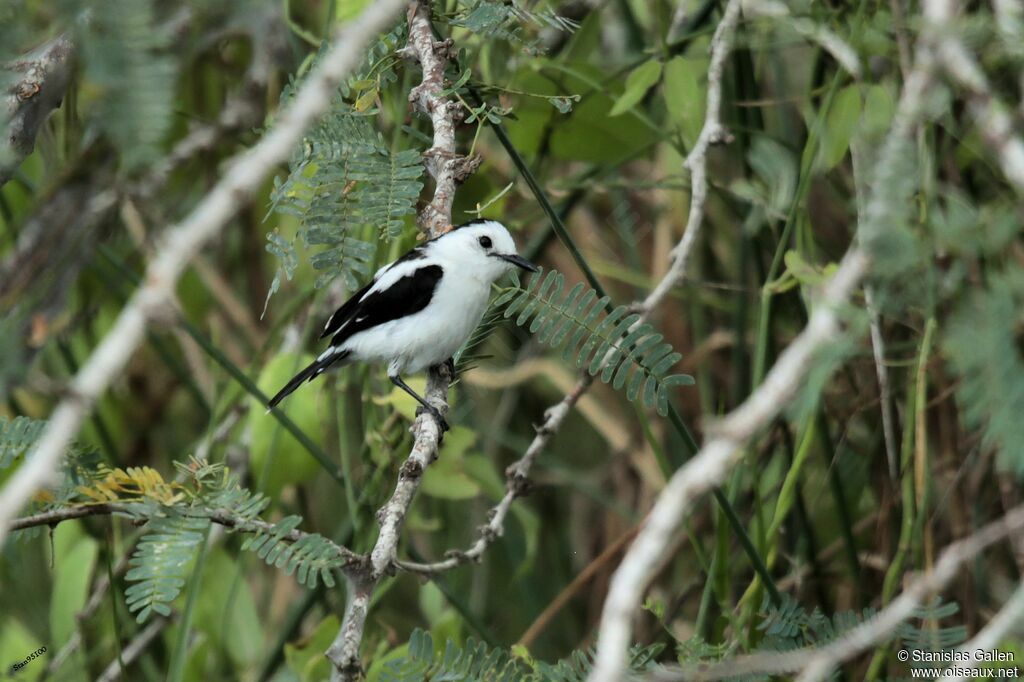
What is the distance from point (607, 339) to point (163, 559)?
3.06ft

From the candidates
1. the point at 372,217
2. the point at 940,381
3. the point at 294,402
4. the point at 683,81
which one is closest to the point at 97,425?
the point at 294,402

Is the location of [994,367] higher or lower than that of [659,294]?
higher

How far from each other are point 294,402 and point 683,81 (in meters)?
1.49

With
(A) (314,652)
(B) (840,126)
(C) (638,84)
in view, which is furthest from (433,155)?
(A) (314,652)

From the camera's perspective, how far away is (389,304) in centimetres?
344

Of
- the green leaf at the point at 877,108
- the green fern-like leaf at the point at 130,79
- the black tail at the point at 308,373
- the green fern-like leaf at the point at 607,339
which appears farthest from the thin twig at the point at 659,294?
the green fern-like leaf at the point at 130,79

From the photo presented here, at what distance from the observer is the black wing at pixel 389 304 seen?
3.40 metres

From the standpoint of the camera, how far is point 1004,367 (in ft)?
4.49

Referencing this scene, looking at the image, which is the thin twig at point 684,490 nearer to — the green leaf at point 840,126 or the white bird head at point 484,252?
the green leaf at point 840,126

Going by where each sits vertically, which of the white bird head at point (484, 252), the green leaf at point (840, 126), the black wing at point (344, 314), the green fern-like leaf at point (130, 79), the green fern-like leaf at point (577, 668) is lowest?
the green fern-like leaf at point (577, 668)

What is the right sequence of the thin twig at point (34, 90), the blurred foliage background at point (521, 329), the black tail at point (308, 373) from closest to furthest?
the blurred foliage background at point (521, 329) → the thin twig at point (34, 90) → the black tail at point (308, 373)

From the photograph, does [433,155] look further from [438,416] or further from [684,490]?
[684,490]

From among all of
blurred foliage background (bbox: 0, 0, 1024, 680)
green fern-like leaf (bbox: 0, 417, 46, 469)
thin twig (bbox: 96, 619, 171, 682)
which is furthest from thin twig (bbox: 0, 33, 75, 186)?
thin twig (bbox: 96, 619, 171, 682)

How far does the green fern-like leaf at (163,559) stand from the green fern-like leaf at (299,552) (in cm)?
11
